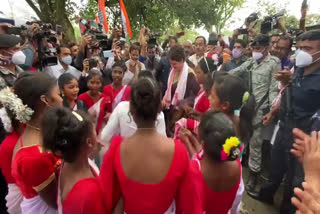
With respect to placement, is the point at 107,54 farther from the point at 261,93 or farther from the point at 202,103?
the point at 261,93

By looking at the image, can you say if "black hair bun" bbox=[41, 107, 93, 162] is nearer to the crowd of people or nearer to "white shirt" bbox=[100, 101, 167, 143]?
the crowd of people

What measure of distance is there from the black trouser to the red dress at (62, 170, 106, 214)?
7.01ft

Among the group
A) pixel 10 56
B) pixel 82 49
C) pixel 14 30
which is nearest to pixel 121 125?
pixel 10 56

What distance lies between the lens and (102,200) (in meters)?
1.38

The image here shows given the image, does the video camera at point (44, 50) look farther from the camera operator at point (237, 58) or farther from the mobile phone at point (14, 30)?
the camera operator at point (237, 58)

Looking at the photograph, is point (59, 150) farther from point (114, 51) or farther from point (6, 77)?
point (114, 51)

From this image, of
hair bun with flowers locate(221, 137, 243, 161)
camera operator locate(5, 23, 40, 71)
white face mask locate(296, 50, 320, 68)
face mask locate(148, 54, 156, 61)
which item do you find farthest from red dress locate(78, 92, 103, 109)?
face mask locate(148, 54, 156, 61)

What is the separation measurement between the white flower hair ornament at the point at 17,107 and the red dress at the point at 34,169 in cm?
22

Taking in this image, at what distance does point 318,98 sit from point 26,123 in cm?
274

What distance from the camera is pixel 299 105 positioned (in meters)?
2.77

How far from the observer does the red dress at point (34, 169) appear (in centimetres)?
136

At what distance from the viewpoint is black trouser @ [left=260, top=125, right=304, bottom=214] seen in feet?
9.13

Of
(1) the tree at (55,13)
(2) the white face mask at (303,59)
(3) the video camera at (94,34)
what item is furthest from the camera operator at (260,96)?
(1) the tree at (55,13)

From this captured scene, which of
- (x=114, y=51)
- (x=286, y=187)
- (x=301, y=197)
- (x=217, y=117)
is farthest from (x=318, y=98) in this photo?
(x=114, y=51)
